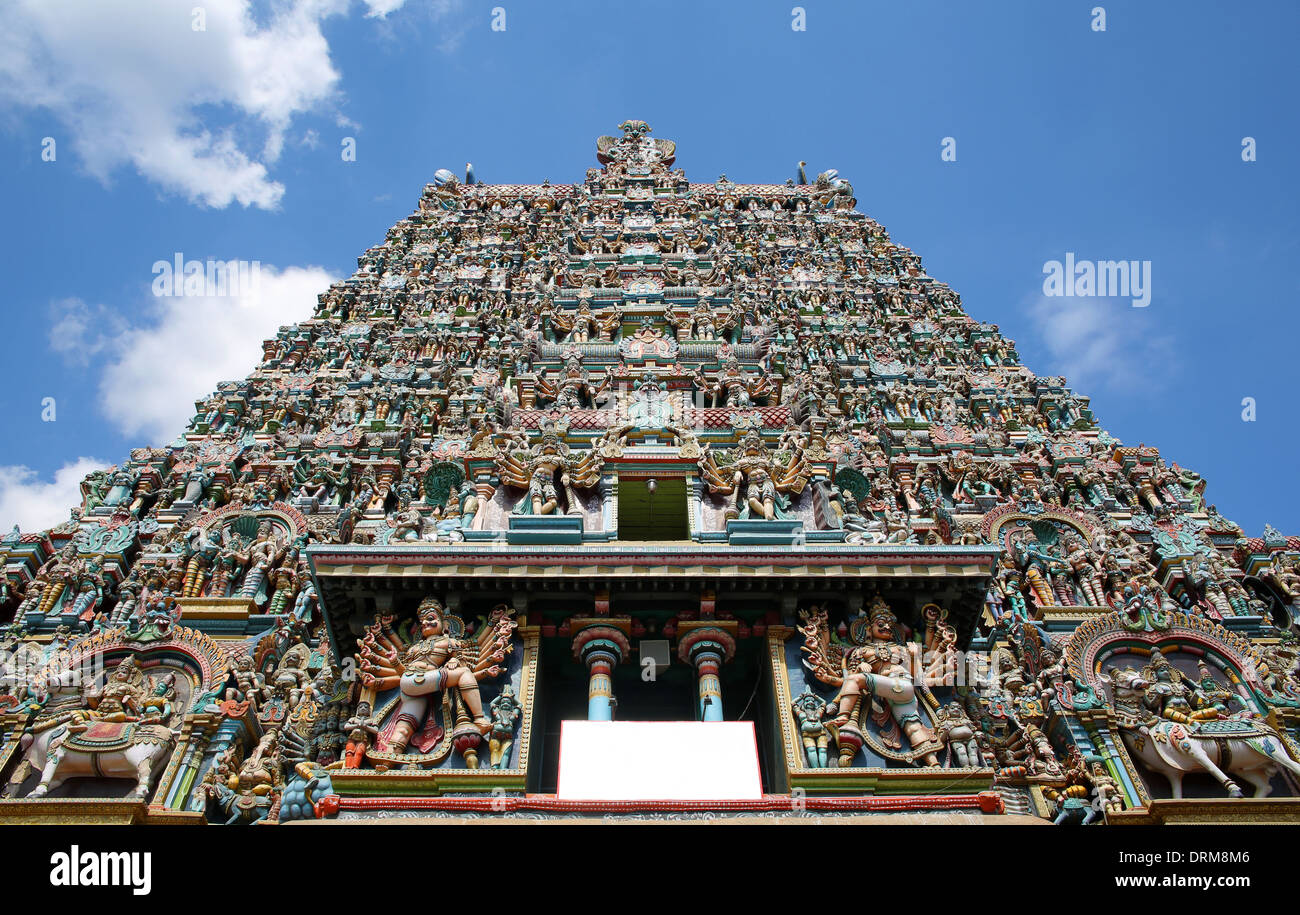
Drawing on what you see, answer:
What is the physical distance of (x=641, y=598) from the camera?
44.6 ft

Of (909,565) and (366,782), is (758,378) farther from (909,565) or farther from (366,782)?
(366,782)

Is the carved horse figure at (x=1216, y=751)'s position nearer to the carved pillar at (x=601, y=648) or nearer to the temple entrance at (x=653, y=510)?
the carved pillar at (x=601, y=648)

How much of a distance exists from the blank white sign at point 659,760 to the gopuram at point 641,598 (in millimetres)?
153

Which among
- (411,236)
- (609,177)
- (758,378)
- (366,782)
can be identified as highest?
(609,177)

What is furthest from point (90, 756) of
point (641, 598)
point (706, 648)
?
point (706, 648)

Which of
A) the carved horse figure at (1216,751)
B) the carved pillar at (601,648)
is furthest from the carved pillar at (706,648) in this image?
the carved horse figure at (1216,751)

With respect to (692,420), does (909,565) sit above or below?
below

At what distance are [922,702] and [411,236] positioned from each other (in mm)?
28609

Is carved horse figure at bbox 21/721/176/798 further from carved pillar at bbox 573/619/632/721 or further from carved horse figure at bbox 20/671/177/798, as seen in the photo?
carved pillar at bbox 573/619/632/721

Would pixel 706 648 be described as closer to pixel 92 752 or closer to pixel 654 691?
pixel 654 691

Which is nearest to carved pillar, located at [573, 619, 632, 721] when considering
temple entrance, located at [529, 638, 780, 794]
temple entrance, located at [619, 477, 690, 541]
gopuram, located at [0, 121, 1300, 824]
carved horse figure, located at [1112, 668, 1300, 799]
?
gopuram, located at [0, 121, 1300, 824]

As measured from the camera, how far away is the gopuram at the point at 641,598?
39.9 ft

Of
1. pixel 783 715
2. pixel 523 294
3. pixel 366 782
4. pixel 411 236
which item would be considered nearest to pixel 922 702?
pixel 783 715

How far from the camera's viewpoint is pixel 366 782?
1129 cm
